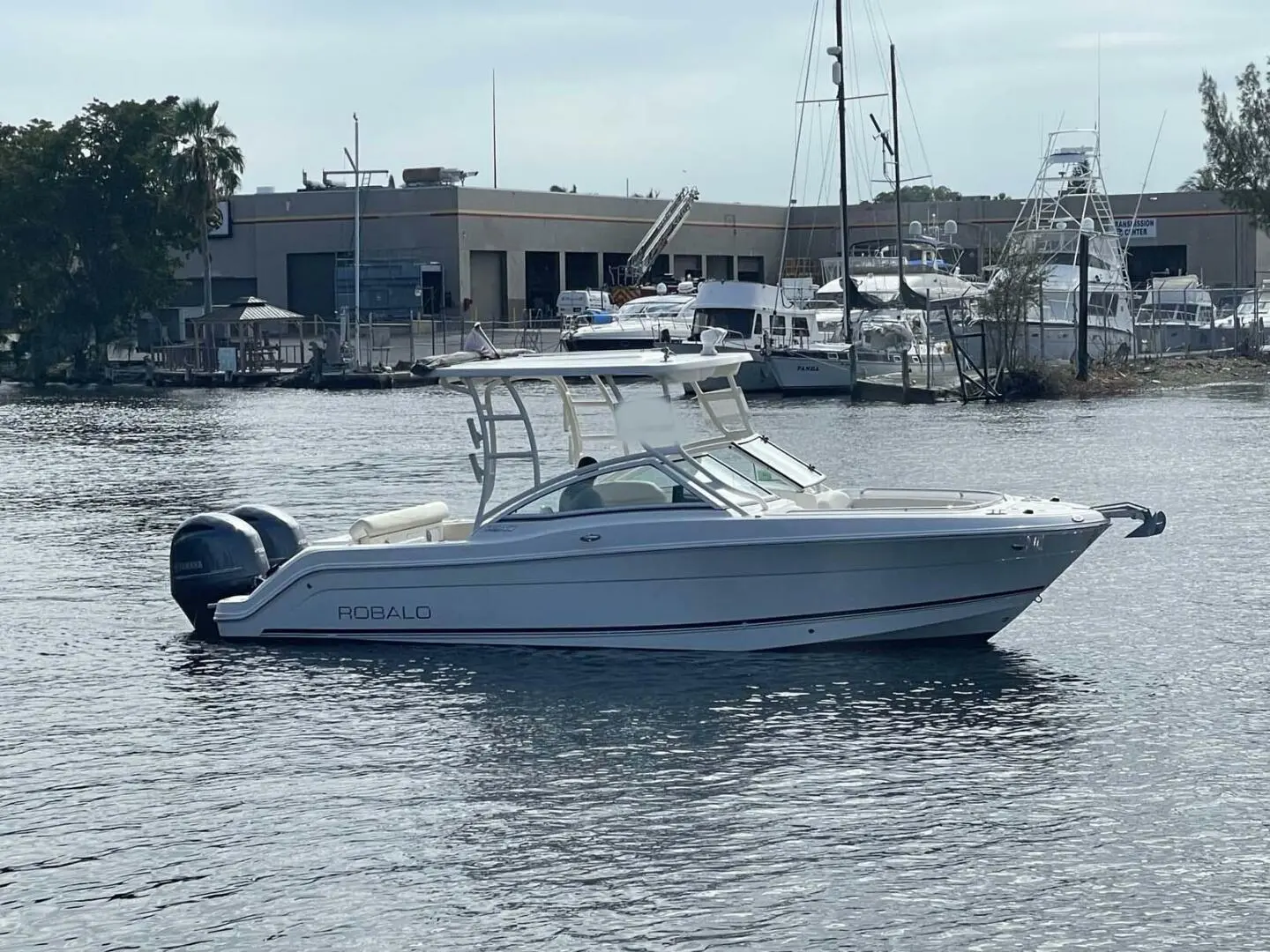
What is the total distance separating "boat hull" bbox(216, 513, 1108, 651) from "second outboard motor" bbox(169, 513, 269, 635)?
1009 mm

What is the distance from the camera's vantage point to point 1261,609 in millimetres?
18734

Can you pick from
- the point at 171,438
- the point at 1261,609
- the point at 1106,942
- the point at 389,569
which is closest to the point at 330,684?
the point at 389,569

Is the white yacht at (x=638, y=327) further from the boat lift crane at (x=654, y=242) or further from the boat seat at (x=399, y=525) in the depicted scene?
the boat seat at (x=399, y=525)

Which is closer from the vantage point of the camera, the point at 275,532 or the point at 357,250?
the point at 275,532

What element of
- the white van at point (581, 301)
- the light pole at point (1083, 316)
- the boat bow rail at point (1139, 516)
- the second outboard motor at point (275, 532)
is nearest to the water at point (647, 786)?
A: the second outboard motor at point (275, 532)

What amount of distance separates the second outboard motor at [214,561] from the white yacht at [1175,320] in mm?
50398

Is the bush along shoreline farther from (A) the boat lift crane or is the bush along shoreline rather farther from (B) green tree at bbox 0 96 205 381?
(B) green tree at bbox 0 96 205 381

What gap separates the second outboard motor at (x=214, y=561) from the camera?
17453mm

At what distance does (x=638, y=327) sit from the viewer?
67375 mm

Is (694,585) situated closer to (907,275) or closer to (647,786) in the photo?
(647,786)

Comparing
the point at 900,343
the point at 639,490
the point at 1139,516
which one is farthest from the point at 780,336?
the point at 639,490

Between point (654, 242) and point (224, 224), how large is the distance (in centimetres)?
2194

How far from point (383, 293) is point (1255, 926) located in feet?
258

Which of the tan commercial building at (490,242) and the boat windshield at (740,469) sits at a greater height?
the tan commercial building at (490,242)
